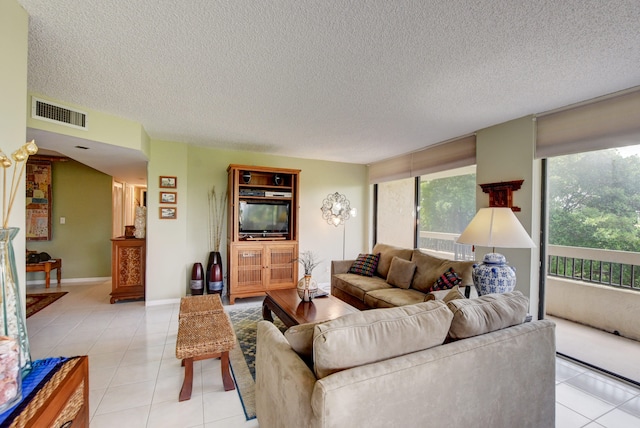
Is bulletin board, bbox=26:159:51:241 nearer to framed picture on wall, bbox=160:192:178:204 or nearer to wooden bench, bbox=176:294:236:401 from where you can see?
framed picture on wall, bbox=160:192:178:204

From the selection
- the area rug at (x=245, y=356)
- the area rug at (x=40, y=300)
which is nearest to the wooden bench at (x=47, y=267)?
the area rug at (x=40, y=300)


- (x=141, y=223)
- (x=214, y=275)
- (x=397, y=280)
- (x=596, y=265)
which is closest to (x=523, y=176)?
(x=596, y=265)

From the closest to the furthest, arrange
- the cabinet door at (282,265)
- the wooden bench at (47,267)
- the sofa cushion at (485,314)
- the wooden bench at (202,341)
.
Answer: the sofa cushion at (485,314) → the wooden bench at (202,341) → the cabinet door at (282,265) → the wooden bench at (47,267)

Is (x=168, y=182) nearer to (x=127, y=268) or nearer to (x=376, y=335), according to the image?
(x=127, y=268)

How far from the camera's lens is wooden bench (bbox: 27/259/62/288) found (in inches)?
189

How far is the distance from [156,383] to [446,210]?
4253mm

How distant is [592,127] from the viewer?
2.59m

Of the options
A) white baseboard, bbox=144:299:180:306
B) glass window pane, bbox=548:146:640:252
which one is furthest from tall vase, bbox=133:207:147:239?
glass window pane, bbox=548:146:640:252

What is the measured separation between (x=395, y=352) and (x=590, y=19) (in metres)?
2.10

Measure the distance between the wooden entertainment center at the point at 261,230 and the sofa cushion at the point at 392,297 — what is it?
5.69 ft

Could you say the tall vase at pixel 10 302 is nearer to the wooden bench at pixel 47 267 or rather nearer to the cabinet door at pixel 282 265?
the cabinet door at pixel 282 265

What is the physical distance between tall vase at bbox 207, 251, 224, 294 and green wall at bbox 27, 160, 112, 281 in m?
2.82

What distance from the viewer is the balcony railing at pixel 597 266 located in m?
3.11

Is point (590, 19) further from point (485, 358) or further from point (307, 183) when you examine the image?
point (307, 183)
